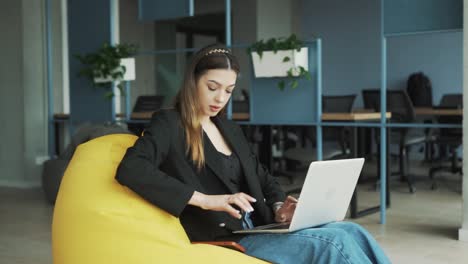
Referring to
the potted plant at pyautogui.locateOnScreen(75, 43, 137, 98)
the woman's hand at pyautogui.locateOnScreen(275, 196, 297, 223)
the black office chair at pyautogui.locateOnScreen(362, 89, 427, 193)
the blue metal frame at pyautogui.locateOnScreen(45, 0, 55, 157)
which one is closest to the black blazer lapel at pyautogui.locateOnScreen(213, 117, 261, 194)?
the woman's hand at pyautogui.locateOnScreen(275, 196, 297, 223)

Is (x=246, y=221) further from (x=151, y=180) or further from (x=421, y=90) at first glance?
(x=421, y=90)

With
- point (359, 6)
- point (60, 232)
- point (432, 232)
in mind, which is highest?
point (359, 6)

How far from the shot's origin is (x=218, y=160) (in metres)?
2.20

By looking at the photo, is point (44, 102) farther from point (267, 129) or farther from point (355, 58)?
point (355, 58)

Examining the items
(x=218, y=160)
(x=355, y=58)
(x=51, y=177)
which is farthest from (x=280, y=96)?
(x=355, y=58)

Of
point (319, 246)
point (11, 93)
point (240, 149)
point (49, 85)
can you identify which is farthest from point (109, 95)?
point (319, 246)

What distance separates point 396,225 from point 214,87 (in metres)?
2.93

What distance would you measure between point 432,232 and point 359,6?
21.8 ft

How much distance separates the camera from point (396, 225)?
4.67 meters

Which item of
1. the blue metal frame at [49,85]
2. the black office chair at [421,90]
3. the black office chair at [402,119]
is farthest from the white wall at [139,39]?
the black office chair at [402,119]

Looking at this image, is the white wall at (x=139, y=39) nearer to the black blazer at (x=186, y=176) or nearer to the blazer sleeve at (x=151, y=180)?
the black blazer at (x=186, y=176)

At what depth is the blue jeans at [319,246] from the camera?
182 centimetres

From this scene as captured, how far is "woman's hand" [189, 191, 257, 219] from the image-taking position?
6.23ft

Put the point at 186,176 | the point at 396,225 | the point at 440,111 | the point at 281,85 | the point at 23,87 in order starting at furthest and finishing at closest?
the point at 23,87, the point at 440,111, the point at 281,85, the point at 396,225, the point at 186,176
